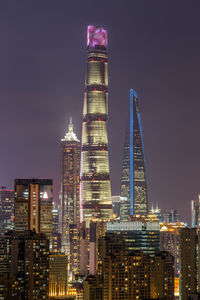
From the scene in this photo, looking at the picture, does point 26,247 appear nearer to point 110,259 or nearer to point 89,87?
point 110,259

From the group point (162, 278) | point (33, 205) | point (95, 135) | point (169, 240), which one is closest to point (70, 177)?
point (95, 135)

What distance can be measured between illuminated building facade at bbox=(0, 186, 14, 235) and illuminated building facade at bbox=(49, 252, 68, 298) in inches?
830

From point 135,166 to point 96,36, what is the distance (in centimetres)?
2115

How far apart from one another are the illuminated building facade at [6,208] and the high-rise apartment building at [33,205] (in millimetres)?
5909

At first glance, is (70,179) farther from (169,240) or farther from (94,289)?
(94,289)

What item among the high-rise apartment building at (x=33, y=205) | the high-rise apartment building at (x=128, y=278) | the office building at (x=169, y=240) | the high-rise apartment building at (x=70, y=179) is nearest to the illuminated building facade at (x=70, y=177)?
the high-rise apartment building at (x=70, y=179)

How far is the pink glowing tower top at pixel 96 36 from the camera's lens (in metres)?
124

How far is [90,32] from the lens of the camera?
125m

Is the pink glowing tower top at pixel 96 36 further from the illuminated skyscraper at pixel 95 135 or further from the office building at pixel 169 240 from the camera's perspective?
the office building at pixel 169 240

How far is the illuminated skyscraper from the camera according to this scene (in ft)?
400

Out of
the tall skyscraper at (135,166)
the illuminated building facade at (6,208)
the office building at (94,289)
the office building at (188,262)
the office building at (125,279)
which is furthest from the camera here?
the tall skyscraper at (135,166)

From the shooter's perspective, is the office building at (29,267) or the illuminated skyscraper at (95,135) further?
the illuminated skyscraper at (95,135)

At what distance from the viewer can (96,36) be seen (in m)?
124

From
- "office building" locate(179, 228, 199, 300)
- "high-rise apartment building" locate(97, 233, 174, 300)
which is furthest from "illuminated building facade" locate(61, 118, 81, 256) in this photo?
"high-rise apartment building" locate(97, 233, 174, 300)
